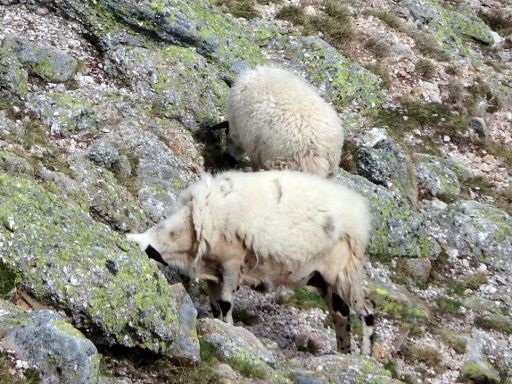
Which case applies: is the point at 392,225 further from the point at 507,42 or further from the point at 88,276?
the point at 507,42

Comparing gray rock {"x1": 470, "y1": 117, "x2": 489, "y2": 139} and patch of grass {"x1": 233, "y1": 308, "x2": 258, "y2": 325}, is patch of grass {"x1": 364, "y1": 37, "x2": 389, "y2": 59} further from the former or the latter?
patch of grass {"x1": 233, "y1": 308, "x2": 258, "y2": 325}

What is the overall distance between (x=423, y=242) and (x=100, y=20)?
6.51 m

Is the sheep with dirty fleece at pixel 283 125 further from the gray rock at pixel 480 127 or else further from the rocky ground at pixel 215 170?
the gray rock at pixel 480 127

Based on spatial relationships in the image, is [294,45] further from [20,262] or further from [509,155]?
[20,262]

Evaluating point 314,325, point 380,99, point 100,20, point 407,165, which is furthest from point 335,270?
point 380,99

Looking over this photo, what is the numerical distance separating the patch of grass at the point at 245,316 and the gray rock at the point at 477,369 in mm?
2762

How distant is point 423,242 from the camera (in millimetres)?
12156

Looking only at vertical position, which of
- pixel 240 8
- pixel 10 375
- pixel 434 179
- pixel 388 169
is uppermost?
pixel 10 375

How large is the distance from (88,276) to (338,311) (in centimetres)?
370

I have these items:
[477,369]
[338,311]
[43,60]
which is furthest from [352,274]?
[43,60]

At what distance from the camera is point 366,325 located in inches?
350

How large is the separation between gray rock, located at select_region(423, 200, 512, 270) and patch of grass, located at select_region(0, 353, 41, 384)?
8899 mm

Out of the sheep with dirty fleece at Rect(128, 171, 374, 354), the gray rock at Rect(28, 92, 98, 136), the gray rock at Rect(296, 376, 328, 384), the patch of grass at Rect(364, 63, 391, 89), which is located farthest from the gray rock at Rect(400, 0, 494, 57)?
the gray rock at Rect(296, 376, 328, 384)

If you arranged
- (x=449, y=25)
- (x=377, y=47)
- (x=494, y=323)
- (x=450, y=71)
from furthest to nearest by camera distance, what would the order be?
(x=449, y=25)
(x=450, y=71)
(x=377, y=47)
(x=494, y=323)
